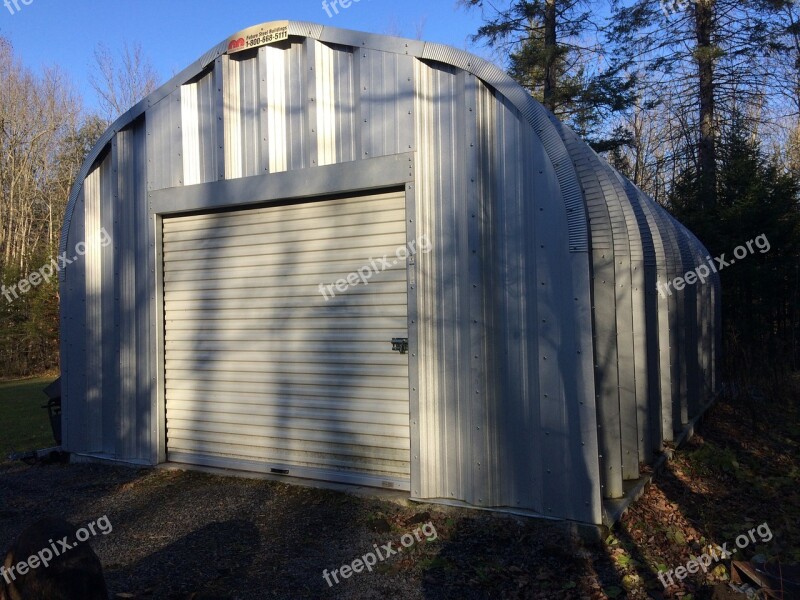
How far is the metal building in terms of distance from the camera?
5.22m

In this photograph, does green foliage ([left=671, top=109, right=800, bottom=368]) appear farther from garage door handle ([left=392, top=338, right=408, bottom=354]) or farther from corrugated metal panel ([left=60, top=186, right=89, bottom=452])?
corrugated metal panel ([left=60, top=186, right=89, bottom=452])

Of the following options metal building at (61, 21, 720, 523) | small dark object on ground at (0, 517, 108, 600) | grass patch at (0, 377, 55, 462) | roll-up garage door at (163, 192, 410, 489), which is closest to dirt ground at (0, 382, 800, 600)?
metal building at (61, 21, 720, 523)

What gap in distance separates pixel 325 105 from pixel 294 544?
13.2 feet

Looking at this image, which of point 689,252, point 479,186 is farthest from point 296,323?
point 689,252

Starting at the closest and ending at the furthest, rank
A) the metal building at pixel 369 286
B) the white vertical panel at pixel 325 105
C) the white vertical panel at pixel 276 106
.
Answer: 1. the metal building at pixel 369 286
2. the white vertical panel at pixel 325 105
3. the white vertical panel at pixel 276 106

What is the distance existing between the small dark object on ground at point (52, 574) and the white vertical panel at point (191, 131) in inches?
175

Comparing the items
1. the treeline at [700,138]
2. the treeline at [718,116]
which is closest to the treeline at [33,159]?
the treeline at [700,138]

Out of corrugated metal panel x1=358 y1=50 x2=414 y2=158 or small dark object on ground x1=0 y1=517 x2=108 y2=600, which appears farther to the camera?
corrugated metal panel x1=358 y1=50 x2=414 y2=158

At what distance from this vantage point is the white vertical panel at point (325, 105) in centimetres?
637

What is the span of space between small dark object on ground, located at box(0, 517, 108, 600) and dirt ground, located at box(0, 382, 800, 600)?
2.19 feet

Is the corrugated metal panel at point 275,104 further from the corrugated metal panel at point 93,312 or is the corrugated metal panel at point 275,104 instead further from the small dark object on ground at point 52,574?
the small dark object on ground at point 52,574

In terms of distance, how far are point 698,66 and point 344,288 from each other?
17.0 m

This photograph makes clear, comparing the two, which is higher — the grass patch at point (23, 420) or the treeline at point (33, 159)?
the treeline at point (33, 159)

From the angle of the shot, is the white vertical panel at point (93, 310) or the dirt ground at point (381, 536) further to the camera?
the white vertical panel at point (93, 310)
